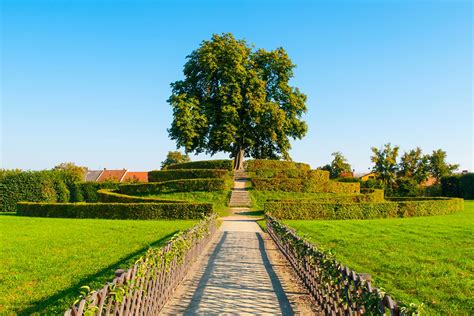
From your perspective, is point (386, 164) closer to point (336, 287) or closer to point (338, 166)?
point (338, 166)

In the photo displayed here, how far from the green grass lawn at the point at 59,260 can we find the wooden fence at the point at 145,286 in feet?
5.57

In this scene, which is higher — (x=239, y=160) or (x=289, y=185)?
(x=239, y=160)

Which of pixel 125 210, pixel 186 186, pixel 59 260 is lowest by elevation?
pixel 59 260

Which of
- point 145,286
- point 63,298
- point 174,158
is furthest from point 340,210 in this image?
point 174,158

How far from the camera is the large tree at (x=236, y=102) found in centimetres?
3978

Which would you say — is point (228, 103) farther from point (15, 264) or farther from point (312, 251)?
point (312, 251)

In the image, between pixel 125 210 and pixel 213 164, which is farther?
pixel 213 164

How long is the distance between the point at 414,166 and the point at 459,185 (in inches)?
354

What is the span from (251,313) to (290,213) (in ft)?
64.7

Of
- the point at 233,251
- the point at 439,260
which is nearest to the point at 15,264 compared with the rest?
the point at 233,251

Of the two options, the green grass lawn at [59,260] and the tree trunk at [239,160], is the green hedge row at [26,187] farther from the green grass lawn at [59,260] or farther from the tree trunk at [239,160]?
the green grass lawn at [59,260]

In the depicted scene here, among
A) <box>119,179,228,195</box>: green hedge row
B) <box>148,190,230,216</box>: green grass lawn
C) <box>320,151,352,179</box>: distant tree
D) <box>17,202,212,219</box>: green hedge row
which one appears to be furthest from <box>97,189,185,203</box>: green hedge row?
<box>320,151,352,179</box>: distant tree

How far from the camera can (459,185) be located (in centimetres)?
5391

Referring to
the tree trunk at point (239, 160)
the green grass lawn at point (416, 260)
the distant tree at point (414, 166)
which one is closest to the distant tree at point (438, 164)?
the distant tree at point (414, 166)
